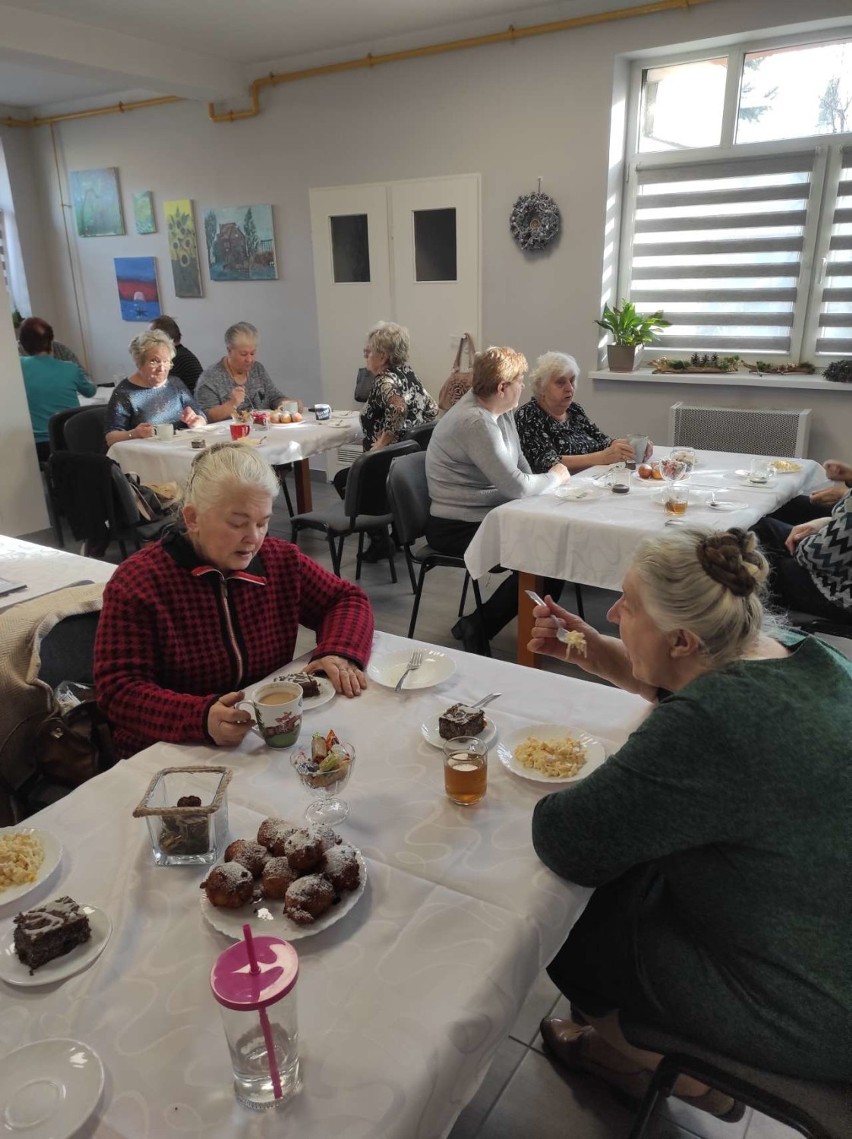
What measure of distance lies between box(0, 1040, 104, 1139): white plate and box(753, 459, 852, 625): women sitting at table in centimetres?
222

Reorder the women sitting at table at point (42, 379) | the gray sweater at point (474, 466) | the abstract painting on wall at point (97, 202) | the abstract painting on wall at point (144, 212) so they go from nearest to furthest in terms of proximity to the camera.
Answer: the gray sweater at point (474, 466)
the women sitting at table at point (42, 379)
the abstract painting on wall at point (144, 212)
the abstract painting on wall at point (97, 202)

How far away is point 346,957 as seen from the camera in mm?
915

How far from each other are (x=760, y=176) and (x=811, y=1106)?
4839 mm

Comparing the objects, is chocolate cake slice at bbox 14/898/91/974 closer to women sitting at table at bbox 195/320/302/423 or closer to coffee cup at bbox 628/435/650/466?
coffee cup at bbox 628/435/650/466

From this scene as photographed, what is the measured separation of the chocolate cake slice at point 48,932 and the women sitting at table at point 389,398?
314 cm

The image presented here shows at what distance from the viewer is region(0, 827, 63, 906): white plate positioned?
1005 mm

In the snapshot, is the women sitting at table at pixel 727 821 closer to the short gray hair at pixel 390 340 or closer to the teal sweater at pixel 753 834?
the teal sweater at pixel 753 834

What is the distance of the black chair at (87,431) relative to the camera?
4273mm

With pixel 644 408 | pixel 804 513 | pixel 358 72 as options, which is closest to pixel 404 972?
pixel 804 513

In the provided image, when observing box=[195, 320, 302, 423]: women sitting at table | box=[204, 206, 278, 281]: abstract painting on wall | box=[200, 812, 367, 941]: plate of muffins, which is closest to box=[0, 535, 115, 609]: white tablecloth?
box=[200, 812, 367, 941]: plate of muffins

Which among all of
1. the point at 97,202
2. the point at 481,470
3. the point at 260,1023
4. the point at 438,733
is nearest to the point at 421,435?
the point at 481,470

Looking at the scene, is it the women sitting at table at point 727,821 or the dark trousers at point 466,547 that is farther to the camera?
the dark trousers at point 466,547

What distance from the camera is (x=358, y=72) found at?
5387mm

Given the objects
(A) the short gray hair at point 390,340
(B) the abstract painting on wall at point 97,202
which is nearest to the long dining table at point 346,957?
(A) the short gray hair at point 390,340
